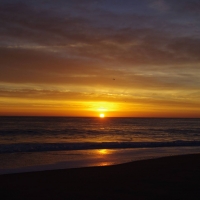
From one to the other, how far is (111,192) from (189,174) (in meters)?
4.31

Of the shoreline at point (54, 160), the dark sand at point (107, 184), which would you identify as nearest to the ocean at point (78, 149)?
the shoreline at point (54, 160)

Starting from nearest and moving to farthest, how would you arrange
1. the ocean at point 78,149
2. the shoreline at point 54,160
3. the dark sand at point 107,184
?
the dark sand at point 107,184 < the shoreline at point 54,160 < the ocean at point 78,149

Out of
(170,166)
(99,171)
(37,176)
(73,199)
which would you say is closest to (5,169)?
(37,176)

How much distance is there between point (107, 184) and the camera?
9469mm

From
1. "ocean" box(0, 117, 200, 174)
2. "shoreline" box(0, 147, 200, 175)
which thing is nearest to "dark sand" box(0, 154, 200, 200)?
"shoreline" box(0, 147, 200, 175)

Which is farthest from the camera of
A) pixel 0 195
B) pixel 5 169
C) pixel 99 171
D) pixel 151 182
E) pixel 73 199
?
pixel 5 169

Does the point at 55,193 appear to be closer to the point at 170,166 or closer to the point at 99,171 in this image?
the point at 99,171

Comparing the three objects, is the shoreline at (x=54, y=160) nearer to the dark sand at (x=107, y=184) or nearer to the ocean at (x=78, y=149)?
the ocean at (x=78, y=149)

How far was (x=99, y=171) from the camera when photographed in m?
12.0

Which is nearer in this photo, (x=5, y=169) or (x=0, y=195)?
(x=0, y=195)

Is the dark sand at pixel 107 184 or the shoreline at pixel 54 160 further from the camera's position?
the shoreline at pixel 54 160

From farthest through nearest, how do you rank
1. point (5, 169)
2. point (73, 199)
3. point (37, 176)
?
point (5, 169) → point (37, 176) → point (73, 199)

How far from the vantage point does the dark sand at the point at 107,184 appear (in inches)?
318

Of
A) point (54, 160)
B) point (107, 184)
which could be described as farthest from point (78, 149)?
point (107, 184)
